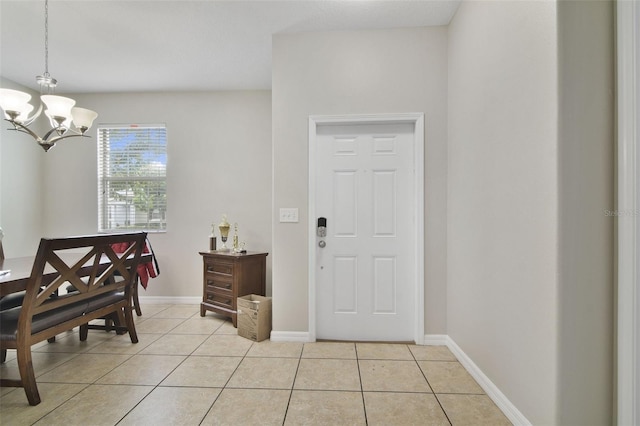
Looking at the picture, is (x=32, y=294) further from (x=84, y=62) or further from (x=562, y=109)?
(x=562, y=109)

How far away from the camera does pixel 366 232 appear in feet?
8.36

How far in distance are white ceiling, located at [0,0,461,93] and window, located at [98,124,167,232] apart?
0.68 meters

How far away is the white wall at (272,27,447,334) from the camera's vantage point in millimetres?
2432

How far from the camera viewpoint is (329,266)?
257 cm

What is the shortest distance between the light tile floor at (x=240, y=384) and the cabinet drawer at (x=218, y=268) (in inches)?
25.6

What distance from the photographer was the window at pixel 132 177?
3707mm

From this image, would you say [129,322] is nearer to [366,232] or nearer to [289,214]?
[289,214]

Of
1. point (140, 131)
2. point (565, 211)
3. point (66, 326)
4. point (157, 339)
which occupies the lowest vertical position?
point (157, 339)

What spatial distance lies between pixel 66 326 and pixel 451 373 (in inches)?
104

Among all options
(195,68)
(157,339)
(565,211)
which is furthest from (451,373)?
(195,68)

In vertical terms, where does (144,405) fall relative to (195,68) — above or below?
below

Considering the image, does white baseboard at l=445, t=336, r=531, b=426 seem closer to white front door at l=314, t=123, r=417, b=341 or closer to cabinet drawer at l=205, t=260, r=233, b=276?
white front door at l=314, t=123, r=417, b=341
